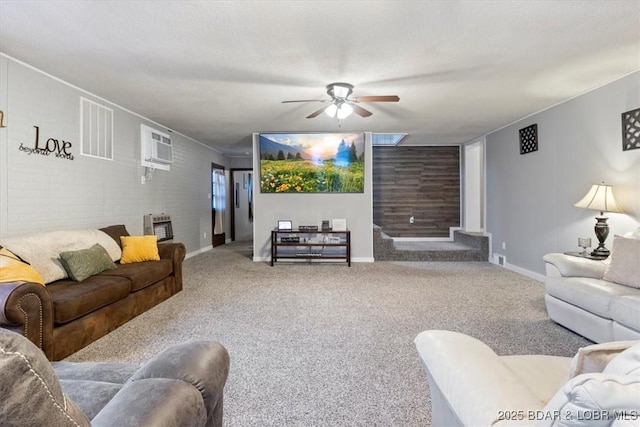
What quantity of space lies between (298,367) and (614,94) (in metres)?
4.31

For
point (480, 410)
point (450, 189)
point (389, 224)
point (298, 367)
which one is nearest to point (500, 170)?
point (450, 189)

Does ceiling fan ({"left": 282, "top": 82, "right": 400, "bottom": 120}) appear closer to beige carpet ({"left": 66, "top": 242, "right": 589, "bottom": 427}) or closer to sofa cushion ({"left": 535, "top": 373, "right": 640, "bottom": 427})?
beige carpet ({"left": 66, "top": 242, "right": 589, "bottom": 427})

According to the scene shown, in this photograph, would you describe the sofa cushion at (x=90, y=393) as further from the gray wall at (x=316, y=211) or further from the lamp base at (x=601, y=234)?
the gray wall at (x=316, y=211)

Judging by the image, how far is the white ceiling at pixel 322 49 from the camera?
2266mm

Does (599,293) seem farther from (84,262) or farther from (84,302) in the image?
(84,262)

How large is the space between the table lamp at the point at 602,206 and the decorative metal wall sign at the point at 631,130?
0.45m

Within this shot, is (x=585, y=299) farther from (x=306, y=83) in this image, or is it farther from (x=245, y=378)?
(x=306, y=83)

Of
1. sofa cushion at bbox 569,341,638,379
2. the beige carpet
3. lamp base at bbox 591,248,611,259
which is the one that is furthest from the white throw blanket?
lamp base at bbox 591,248,611,259

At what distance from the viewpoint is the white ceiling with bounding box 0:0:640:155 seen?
7.43 ft

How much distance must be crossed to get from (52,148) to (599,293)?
522 centimetres

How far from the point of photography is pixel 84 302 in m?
2.50

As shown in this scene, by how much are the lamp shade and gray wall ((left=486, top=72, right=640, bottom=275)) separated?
15 centimetres

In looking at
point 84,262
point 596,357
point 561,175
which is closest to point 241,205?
point 84,262

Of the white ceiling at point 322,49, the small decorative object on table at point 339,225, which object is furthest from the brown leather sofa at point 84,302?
the small decorative object on table at point 339,225
